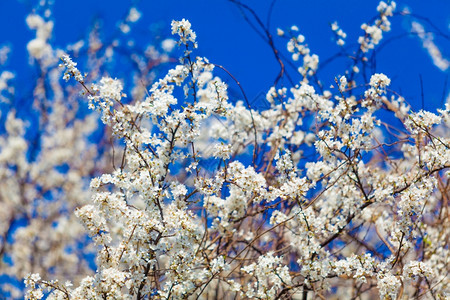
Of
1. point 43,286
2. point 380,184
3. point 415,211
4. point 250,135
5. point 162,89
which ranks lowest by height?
point 43,286

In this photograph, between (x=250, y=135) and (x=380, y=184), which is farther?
(x=250, y=135)

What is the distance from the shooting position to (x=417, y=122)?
2.65 meters

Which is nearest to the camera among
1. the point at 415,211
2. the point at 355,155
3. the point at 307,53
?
the point at 415,211

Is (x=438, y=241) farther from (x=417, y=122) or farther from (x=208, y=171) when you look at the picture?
(x=208, y=171)

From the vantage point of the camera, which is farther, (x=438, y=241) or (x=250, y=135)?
(x=250, y=135)

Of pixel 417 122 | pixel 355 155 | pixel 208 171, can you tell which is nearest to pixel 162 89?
pixel 208 171

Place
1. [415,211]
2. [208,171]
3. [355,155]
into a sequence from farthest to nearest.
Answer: [208,171] → [355,155] → [415,211]

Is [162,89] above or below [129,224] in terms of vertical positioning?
above

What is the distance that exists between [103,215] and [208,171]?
0.77m

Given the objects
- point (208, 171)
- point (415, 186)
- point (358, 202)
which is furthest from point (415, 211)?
point (208, 171)

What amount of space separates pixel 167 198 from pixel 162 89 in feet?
2.16

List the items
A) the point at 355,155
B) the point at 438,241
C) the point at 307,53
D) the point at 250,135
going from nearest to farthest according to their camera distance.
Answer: the point at 355,155, the point at 438,241, the point at 250,135, the point at 307,53

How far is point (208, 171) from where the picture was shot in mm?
2949

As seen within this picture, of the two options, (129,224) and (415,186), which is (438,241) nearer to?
(415,186)
